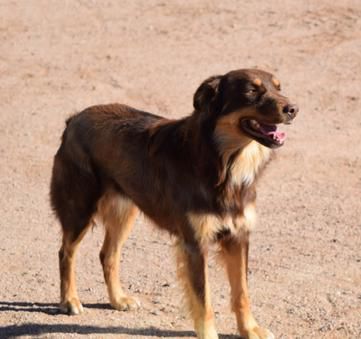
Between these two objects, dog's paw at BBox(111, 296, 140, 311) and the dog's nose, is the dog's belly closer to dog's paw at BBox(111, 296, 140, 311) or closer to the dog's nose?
the dog's nose

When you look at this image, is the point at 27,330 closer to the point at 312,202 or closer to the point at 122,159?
the point at 122,159

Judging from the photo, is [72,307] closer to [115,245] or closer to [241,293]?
[115,245]

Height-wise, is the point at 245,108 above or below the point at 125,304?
above

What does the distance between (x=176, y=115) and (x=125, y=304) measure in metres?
5.49

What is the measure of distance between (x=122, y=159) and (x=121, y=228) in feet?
2.70

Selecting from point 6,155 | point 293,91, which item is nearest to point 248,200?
point 6,155

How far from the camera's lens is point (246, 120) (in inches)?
259

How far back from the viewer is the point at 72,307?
7.82 meters

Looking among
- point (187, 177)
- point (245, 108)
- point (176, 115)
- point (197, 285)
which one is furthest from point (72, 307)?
point (176, 115)

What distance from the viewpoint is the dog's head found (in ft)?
21.3

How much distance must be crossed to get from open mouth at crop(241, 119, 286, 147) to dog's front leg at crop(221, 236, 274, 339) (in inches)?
38.5

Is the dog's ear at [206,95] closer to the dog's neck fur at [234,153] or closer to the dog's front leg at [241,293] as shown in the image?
the dog's neck fur at [234,153]

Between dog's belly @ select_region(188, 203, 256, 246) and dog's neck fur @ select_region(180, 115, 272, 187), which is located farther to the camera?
dog's belly @ select_region(188, 203, 256, 246)

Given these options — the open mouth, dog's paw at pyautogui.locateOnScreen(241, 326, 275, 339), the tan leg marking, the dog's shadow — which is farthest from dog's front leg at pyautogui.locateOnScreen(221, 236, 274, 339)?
the tan leg marking
